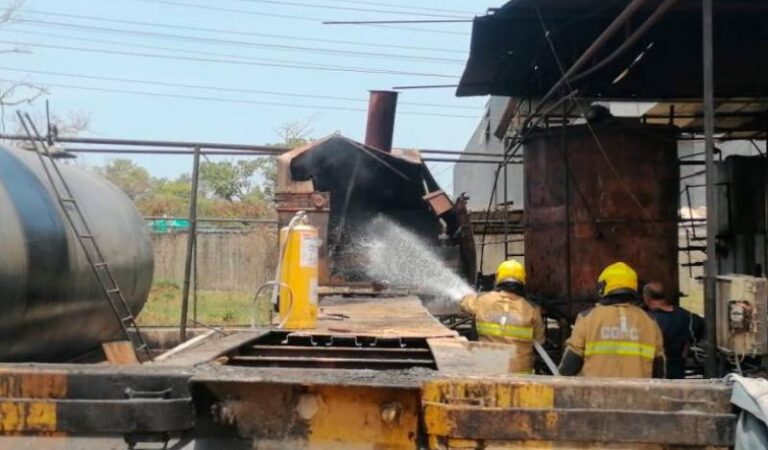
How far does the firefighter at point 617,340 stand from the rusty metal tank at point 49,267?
335 centimetres

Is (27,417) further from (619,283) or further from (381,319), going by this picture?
(619,283)

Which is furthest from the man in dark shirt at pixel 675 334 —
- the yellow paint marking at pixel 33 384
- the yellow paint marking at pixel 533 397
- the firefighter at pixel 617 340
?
the yellow paint marking at pixel 33 384

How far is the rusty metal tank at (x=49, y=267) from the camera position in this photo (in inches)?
150

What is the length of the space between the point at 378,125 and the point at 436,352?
20.4 ft

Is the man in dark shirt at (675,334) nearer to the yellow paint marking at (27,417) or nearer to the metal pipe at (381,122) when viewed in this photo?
the metal pipe at (381,122)

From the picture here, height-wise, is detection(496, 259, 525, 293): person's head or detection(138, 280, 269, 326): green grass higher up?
detection(496, 259, 525, 293): person's head

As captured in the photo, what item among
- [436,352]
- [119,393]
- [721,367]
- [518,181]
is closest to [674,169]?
[721,367]

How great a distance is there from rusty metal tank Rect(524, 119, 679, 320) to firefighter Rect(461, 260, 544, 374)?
7.28 ft

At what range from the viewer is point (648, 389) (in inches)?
91.4

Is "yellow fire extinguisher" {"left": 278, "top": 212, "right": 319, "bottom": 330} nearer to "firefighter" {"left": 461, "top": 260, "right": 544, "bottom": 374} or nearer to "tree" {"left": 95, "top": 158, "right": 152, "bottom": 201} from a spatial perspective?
"firefighter" {"left": 461, "top": 260, "right": 544, "bottom": 374}

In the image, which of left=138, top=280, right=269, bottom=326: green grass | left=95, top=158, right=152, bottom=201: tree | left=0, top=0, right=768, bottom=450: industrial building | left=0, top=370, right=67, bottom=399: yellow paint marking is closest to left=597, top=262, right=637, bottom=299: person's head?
left=0, top=0, right=768, bottom=450: industrial building

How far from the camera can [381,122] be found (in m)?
9.25

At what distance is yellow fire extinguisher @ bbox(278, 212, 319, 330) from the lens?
417 cm

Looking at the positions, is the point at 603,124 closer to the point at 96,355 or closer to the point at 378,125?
the point at 378,125
